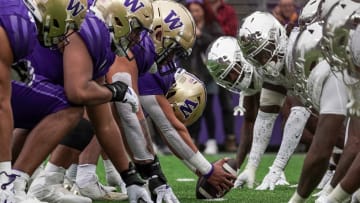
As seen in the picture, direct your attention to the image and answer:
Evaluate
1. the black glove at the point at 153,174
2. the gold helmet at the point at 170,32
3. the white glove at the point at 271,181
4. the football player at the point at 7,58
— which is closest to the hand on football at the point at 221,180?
the black glove at the point at 153,174

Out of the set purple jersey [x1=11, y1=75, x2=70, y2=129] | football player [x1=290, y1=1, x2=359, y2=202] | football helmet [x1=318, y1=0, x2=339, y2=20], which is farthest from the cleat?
football helmet [x1=318, y1=0, x2=339, y2=20]

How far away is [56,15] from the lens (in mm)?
5090

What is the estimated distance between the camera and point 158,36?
6234 millimetres

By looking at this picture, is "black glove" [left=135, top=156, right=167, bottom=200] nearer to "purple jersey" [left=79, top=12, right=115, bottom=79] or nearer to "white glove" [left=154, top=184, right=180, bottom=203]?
"white glove" [left=154, top=184, right=180, bottom=203]

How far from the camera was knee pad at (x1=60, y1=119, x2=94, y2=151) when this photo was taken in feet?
18.7

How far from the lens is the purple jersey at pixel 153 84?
6234 mm

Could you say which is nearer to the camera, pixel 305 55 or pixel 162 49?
pixel 305 55

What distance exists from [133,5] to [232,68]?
1.66 meters

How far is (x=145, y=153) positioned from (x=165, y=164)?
14.1 feet

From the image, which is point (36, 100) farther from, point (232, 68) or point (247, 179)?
point (247, 179)

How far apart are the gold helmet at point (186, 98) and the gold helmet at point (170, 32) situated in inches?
14.8

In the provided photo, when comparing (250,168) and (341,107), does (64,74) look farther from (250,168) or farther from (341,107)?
(250,168)

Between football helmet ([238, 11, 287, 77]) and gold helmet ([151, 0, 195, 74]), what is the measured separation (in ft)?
1.81

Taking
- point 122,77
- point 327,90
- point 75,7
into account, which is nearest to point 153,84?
point 122,77
